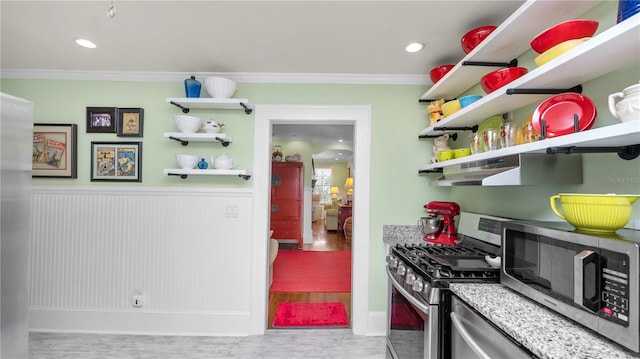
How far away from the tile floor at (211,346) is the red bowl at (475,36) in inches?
90.4

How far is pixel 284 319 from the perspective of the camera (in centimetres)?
271

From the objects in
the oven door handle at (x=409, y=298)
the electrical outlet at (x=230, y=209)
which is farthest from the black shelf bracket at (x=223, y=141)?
the oven door handle at (x=409, y=298)

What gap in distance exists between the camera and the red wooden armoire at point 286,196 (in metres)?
6.02

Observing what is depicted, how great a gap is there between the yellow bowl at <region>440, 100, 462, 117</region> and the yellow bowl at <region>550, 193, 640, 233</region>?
1.02 m

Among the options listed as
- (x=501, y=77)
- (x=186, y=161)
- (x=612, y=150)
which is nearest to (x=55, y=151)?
(x=186, y=161)

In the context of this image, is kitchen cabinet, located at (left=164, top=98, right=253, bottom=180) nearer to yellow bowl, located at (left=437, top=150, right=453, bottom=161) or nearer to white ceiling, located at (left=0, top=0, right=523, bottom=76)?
white ceiling, located at (left=0, top=0, right=523, bottom=76)

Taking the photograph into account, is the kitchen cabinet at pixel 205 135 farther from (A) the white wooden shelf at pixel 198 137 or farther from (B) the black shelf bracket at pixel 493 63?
(B) the black shelf bracket at pixel 493 63

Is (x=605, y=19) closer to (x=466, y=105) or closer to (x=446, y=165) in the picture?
(x=466, y=105)

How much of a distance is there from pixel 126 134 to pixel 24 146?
1.13m

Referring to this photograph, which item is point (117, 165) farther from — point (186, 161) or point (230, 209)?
point (230, 209)

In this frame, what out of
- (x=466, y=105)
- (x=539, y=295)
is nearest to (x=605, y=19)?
(x=466, y=105)

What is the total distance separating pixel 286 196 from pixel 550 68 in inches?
210

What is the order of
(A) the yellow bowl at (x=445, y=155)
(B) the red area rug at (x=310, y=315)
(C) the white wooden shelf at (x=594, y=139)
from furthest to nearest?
1. (B) the red area rug at (x=310, y=315)
2. (A) the yellow bowl at (x=445, y=155)
3. (C) the white wooden shelf at (x=594, y=139)

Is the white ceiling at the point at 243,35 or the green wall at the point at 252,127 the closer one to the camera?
the white ceiling at the point at 243,35
